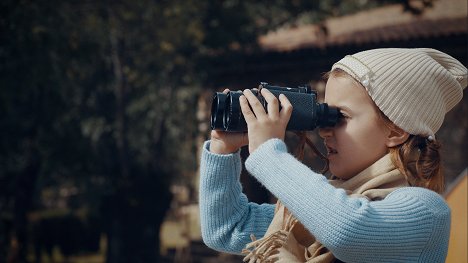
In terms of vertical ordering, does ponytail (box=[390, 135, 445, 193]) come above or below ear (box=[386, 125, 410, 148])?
below

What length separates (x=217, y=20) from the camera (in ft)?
25.6

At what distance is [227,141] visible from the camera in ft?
5.92

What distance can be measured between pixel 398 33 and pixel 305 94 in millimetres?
6479

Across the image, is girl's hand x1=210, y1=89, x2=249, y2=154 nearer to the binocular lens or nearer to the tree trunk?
the binocular lens

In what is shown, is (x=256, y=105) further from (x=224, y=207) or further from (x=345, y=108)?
(x=224, y=207)

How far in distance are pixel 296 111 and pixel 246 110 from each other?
0.13m

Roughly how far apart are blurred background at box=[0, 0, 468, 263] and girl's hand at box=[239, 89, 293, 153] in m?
5.10

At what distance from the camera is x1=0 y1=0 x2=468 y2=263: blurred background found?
22.6 feet

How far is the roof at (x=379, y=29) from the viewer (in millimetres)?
7559

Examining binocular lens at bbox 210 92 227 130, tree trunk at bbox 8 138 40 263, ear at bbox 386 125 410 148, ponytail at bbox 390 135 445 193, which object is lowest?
tree trunk at bbox 8 138 40 263

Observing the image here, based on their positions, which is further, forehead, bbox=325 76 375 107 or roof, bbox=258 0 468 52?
roof, bbox=258 0 468 52

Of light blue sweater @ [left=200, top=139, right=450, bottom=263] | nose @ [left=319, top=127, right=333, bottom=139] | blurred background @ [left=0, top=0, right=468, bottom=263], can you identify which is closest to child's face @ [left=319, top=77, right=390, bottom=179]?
nose @ [left=319, top=127, right=333, bottom=139]

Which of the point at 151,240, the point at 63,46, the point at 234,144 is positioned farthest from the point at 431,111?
the point at 151,240

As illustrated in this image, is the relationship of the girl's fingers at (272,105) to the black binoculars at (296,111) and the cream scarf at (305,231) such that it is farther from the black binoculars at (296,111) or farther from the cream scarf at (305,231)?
the cream scarf at (305,231)
